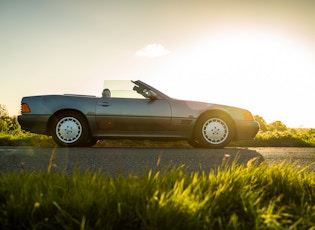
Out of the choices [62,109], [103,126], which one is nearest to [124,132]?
[103,126]

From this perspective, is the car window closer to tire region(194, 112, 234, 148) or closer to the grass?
tire region(194, 112, 234, 148)

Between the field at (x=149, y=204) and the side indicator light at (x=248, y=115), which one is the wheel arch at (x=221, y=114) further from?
the field at (x=149, y=204)

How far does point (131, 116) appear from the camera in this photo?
8.16m

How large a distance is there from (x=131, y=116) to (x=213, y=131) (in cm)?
166

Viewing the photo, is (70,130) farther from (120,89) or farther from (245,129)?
(245,129)

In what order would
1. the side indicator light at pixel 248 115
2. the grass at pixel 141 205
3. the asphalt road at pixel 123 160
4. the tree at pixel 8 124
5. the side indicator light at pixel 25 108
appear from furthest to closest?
the tree at pixel 8 124 → the side indicator light at pixel 248 115 → the side indicator light at pixel 25 108 → the asphalt road at pixel 123 160 → the grass at pixel 141 205

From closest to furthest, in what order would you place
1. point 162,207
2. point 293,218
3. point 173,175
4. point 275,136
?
point 162,207 → point 293,218 → point 173,175 → point 275,136

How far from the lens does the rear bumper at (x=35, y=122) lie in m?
8.12

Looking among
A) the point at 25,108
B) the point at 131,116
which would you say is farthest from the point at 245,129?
the point at 25,108

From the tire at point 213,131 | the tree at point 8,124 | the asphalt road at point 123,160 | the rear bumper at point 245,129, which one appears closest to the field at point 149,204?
the asphalt road at point 123,160

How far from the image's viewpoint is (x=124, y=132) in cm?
818

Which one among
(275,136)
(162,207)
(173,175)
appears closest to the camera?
(162,207)

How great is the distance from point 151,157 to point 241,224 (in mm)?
3729

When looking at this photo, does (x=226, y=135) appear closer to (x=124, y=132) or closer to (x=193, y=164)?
(x=124, y=132)
